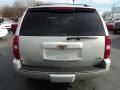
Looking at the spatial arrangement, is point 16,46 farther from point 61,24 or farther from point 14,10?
Result: point 14,10

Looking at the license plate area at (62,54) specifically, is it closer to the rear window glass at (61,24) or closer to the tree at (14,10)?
the rear window glass at (61,24)

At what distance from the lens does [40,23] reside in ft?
19.6

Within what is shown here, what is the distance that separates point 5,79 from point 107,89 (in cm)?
270

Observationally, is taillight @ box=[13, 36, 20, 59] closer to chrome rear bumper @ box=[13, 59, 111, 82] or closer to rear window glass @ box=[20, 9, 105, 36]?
rear window glass @ box=[20, 9, 105, 36]

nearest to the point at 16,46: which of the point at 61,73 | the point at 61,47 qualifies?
the point at 61,47

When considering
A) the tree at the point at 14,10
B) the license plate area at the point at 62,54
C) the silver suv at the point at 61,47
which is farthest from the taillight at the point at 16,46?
the tree at the point at 14,10

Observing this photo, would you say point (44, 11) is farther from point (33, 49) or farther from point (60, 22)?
point (33, 49)

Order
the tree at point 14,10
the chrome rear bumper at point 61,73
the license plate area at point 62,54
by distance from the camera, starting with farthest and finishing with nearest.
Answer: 1. the tree at point 14,10
2. the license plate area at point 62,54
3. the chrome rear bumper at point 61,73

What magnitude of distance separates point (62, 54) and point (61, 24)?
0.62 meters

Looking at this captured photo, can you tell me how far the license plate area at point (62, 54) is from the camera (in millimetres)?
5754

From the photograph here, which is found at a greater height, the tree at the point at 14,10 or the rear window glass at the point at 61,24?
the rear window glass at the point at 61,24

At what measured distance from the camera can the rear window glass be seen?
5.82 metres

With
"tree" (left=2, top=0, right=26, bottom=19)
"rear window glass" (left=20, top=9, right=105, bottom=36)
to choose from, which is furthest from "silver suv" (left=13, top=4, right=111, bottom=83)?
"tree" (left=2, top=0, right=26, bottom=19)

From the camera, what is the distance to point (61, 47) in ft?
18.8
